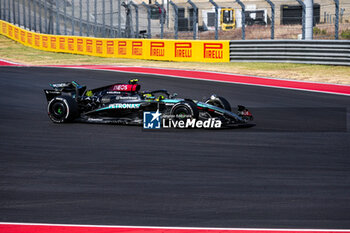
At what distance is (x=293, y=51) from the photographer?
20141mm

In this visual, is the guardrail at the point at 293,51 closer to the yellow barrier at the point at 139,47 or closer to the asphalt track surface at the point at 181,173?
the yellow barrier at the point at 139,47

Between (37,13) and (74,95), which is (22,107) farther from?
(37,13)

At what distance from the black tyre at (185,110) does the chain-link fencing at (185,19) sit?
11.2m

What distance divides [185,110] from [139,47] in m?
15.9

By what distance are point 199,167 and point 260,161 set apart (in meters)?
0.87

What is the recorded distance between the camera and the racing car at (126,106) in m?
9.55

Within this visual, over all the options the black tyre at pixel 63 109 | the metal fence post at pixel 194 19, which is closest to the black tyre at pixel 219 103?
the black tyre at pixel 63 109

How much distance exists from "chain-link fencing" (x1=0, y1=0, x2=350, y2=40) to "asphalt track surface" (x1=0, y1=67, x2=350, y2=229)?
9.79 m

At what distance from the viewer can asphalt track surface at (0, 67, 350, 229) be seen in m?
5.51

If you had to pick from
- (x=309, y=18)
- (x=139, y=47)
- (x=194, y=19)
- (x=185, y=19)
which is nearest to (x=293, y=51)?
(x=309, y=18)

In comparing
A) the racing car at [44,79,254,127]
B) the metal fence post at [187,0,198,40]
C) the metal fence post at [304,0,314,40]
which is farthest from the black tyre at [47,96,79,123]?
the metal fence post at [187,0,198,40]

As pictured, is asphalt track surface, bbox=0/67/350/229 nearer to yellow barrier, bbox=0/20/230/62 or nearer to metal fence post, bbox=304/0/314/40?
metal fence post, bbox=304/0/314/40

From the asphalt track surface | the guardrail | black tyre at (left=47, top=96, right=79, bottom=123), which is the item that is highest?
the guardrail

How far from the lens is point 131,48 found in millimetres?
25344
